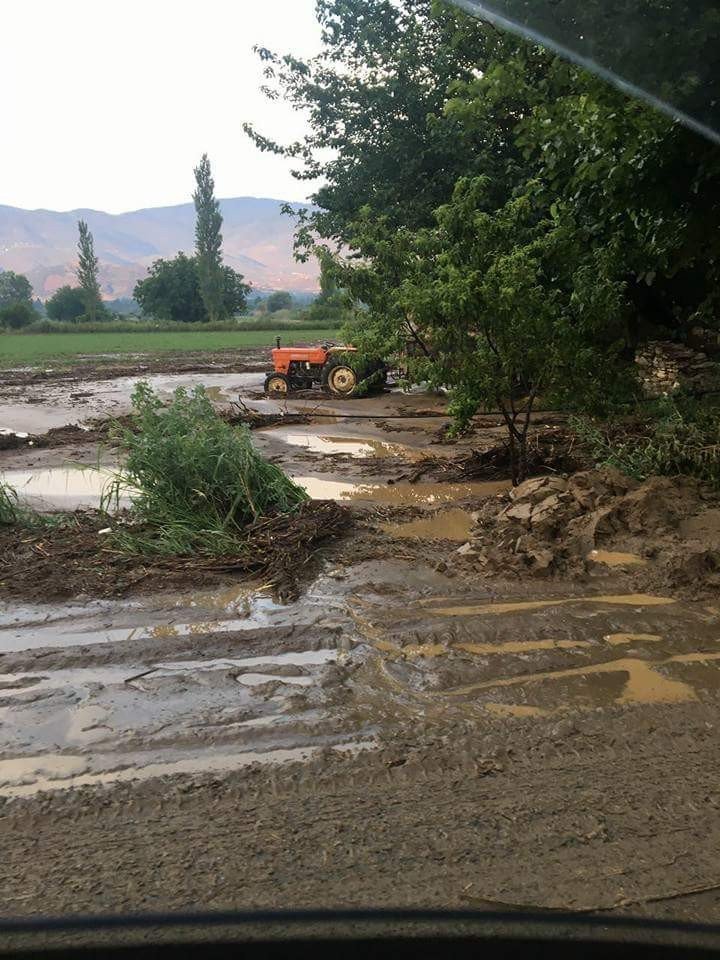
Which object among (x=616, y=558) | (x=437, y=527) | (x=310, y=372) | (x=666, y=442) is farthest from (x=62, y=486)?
(x=310, y=372)

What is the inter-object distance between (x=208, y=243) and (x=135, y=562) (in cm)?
7879

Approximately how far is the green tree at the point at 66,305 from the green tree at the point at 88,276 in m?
1.96

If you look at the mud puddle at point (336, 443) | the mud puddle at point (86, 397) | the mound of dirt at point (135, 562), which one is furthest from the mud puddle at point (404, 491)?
the mud puddle at point (86, 397)

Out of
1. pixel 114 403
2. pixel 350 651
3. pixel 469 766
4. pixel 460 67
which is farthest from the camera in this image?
pixel 114 403

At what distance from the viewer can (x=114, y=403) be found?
18094 millimetres

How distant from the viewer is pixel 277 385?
18.7 meters

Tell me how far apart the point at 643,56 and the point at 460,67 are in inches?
503

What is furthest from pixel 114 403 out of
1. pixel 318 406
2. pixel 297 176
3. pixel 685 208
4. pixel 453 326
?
pixel 685 208

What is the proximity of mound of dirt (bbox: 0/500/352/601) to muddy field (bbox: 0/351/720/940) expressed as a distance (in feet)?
0.17

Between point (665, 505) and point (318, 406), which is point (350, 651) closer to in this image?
point (665, 505)

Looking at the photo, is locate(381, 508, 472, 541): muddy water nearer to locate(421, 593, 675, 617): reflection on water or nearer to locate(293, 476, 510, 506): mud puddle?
locate(293, 476, 510, 506): mud puddle

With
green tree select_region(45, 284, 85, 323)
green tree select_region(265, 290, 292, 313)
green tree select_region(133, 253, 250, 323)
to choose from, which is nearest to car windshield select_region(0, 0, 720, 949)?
green tree select_region(133, 253, 250, 323)

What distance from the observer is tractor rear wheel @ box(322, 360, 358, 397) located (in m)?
18.0

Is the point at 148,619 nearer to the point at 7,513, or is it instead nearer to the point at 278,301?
the point at 7,513
